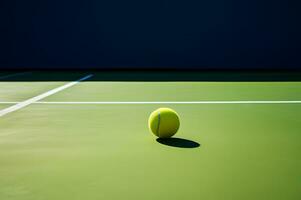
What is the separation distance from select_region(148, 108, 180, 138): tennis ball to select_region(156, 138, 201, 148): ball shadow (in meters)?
0.05

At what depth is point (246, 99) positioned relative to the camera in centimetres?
590

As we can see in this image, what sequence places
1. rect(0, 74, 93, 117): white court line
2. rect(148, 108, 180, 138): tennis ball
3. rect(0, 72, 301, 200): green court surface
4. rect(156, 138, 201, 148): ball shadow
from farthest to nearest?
rect(0, 74, 93, 117): white court line → rect(148, 108, 180, 138): tennis ball → rect(156, 138, 201, 148): ball shadow → rect(0, 72, 301, 200): green court surface

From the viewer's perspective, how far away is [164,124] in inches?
131

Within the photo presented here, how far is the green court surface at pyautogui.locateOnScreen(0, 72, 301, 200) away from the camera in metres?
2.20

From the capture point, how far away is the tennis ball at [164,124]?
10.9 ft
